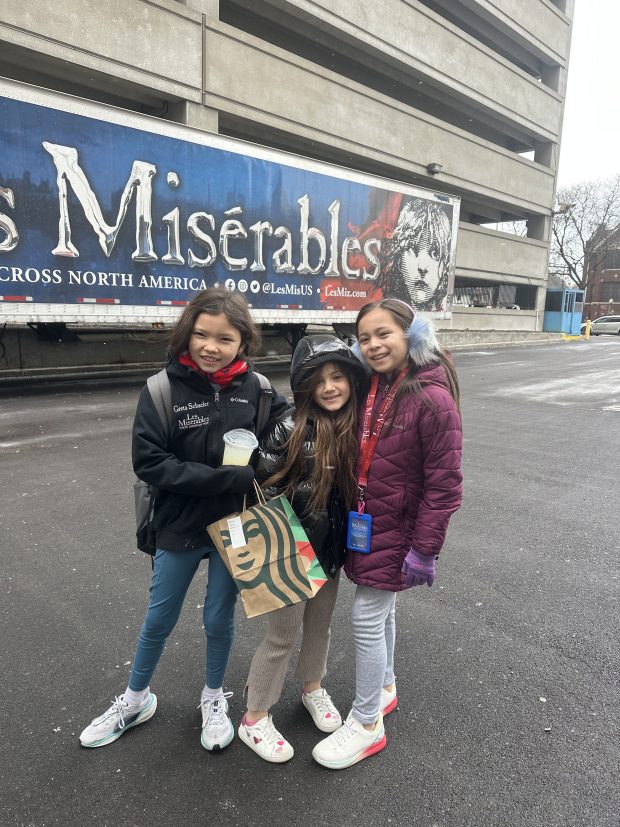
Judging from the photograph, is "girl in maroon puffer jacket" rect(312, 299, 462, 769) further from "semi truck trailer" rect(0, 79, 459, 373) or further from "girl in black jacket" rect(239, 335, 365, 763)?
"semi truck trailer" rect(0, 79, 459, 373)

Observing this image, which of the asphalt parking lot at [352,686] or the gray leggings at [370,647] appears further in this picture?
the gray leggings at [370,647]

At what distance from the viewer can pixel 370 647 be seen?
2129mm

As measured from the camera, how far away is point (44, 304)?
909cm

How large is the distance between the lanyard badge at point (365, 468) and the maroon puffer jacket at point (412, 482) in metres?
0.02

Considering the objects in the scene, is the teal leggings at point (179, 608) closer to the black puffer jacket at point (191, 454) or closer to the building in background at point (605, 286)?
the black puffer jacket at point (191, 454)

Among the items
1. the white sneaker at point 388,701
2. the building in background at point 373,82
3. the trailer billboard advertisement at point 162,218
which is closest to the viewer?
the white sneaker at point 388,701

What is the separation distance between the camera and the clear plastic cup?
1.99 meters

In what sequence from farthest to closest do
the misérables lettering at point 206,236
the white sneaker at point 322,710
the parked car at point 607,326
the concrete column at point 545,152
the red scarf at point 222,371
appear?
the parked car at point 607,326
the concrete column at point 545,152
the misérables lettering at point 206,236
the white sneaker at point 322,710
the red scarf at point 222,371

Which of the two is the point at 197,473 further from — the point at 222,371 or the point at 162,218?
the point at 162,218

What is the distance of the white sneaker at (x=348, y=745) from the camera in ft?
6.87

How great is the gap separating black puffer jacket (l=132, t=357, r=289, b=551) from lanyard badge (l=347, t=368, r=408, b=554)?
16.9 inches

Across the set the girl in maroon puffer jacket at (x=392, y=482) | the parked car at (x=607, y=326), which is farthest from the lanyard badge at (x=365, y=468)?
the parked car at (x=607, y=326)

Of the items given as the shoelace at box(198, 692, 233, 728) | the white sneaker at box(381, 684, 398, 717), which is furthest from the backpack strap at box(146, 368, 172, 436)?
the white sneaker at box(381, 684, 398, 717)

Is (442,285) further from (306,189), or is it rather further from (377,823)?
(377,823)
